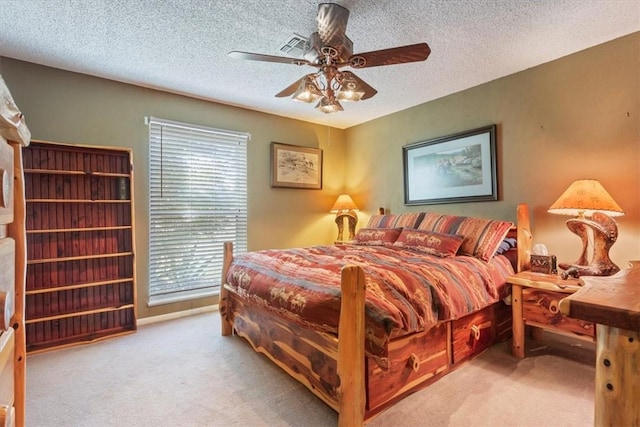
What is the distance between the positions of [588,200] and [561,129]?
824 millimetres

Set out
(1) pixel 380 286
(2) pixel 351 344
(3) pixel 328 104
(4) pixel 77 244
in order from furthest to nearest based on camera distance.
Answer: (4) pixel 77 244
(3) pixel 328 104
(1) pixel 380 286
(2) pixel 351 344

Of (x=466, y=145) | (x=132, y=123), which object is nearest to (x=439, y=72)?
(x=466, y=145)

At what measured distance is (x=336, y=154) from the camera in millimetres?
4766

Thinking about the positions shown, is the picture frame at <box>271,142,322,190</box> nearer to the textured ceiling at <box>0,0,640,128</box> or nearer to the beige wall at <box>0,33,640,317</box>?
the beige wall at <box>0,33,640,317</box>

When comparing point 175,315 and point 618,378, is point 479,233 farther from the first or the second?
point 175,315

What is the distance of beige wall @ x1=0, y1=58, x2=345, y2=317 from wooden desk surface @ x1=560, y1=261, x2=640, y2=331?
346 cm

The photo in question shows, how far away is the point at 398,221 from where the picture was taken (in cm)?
341

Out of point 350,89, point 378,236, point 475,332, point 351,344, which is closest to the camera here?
point 351,344

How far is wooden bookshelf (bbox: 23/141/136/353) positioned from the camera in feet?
8.48

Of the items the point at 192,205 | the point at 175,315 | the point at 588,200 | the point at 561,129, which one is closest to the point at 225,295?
the point at 175,315

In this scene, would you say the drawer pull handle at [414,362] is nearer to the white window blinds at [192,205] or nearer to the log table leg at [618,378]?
the log table leg at [618,378]

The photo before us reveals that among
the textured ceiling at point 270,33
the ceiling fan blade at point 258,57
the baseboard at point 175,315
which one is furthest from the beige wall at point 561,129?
the baseboard at point 175,315

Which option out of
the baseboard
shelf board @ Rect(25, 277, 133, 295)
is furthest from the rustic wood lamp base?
shelf board @ Rect(25, 277, 133, 295)

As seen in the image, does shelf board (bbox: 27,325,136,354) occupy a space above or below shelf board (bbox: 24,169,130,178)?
below
